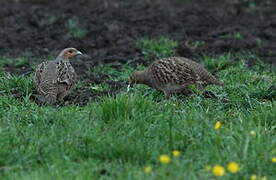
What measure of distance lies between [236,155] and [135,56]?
5.98m

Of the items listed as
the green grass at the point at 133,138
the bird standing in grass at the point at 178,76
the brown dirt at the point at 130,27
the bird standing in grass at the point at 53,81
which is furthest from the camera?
the brown dirt at the point at 130,27

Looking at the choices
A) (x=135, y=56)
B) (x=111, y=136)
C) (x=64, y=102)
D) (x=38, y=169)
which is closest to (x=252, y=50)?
(x=135, y=56)

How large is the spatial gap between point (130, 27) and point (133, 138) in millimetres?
7438

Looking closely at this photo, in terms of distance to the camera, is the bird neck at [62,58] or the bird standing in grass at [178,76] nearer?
the bird standing in grass at [178,76]

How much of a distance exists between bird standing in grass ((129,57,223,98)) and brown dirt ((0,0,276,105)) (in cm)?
157

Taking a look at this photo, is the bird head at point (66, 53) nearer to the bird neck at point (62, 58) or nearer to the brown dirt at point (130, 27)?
the bird neck at point (62, 58)

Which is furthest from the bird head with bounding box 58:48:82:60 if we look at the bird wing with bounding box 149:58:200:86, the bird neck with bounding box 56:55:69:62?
the bird wing with bounding box 149:58:200:86

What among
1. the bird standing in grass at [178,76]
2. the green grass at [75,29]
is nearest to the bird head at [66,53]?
the bird standing in grass at [178,76]

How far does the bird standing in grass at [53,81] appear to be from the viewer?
867 centimetres

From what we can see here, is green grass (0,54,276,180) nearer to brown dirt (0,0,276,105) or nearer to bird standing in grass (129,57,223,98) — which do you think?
bird standing in grass (129,57,223,98)

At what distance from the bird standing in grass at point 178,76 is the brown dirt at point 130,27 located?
157 centimetres

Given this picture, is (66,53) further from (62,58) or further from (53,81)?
(53,81)

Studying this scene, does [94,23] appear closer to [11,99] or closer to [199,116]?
[11,99]

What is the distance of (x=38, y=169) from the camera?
19.2 feet
